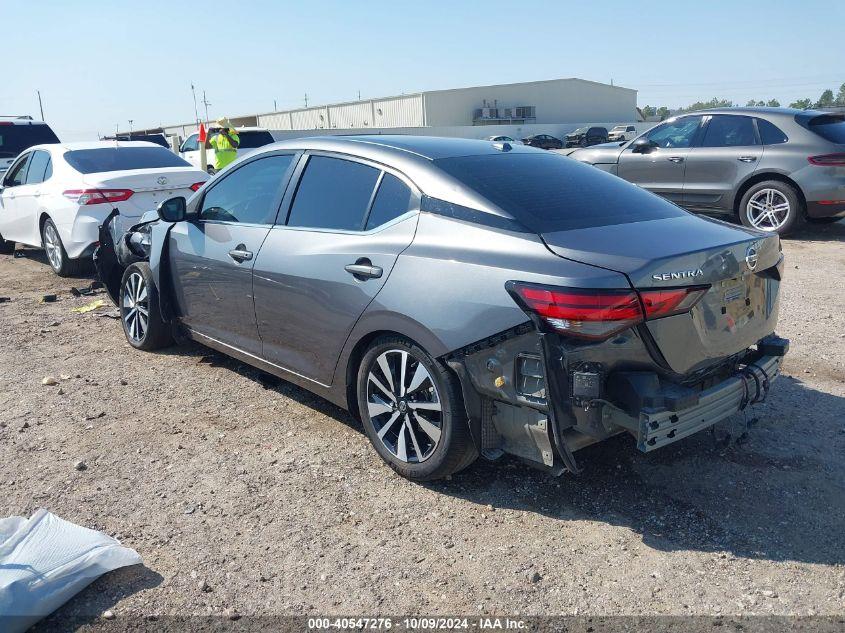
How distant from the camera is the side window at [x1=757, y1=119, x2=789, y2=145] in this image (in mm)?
9281

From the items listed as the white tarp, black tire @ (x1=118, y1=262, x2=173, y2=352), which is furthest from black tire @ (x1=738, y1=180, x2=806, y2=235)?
the white tarp

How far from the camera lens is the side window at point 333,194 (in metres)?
3.89

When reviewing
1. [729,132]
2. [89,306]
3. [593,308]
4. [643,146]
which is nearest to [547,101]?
[643,146]

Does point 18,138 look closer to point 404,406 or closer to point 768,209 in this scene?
point 768,209

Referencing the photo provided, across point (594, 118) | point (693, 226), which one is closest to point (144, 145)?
point (693, 226)

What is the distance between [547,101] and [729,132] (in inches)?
2417

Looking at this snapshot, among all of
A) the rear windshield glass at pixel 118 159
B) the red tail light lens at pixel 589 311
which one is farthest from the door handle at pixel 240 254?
the rear windshield glass at pixel 118 159

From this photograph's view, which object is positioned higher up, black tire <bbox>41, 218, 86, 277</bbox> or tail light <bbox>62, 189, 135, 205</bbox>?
tail light <bbox>62, 189, 135, 205</bbox>

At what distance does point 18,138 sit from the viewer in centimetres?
1377

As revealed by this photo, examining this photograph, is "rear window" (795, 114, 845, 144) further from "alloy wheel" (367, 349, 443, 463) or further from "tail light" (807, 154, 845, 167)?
"alloy wheel" (367, 349, 443, 463)

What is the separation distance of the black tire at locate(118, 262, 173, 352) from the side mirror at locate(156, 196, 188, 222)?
27.8 inches

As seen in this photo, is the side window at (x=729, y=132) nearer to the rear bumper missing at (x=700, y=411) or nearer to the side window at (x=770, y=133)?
the side window at (x=770, y=133)

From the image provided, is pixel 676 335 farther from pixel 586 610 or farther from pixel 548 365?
pixel 586 610

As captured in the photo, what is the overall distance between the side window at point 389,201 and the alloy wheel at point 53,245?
21.6 feet
